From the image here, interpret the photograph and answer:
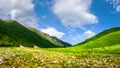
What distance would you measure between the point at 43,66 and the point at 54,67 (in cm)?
76

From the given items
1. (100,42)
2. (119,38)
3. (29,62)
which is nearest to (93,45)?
(100,42)

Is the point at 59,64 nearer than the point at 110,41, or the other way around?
the point at 59,64

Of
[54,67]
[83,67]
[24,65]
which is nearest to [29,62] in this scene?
[24,65]

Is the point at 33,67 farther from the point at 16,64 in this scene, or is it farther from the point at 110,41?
the point at 110,41

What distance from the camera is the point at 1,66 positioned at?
17.7m

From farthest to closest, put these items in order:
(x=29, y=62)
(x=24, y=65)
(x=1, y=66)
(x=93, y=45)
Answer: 1. (x=93, y=45)
2. (x=29, y=62)
3. (x=24, y=65)
4. (x=1, y=66)

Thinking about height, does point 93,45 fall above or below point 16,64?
above

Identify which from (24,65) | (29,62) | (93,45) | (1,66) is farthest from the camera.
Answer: (93,45)

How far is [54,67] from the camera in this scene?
59.4ft

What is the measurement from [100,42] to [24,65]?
3137 inches

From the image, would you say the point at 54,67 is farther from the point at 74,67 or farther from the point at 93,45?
the point at 93,45

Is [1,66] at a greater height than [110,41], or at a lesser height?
lesser

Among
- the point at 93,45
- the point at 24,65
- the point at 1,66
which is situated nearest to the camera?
the point at 1,66

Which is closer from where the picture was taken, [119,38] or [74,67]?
[74,67]
